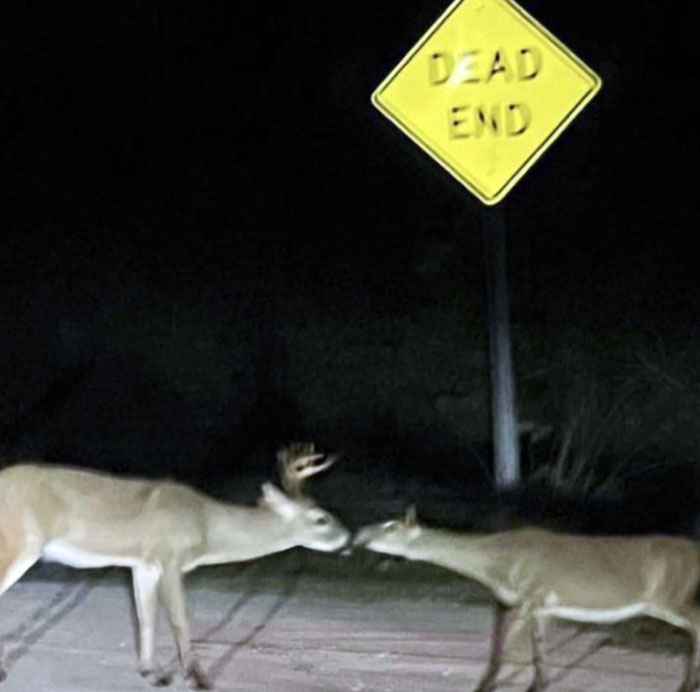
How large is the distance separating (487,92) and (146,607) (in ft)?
4.39

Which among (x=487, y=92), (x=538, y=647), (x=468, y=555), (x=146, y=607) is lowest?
(x=146, y=607)

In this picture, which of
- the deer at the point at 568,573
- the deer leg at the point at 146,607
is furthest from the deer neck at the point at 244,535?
the deer at the point at 568,573

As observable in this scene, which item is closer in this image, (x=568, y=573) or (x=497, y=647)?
(x=568, y=573)

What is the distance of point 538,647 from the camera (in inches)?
121

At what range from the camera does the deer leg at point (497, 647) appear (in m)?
3.14

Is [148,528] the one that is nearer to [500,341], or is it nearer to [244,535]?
[244,535]

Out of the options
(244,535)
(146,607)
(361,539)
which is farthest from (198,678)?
(361,539)

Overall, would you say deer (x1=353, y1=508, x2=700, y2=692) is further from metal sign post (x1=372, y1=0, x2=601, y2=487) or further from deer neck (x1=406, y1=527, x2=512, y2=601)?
metal sign post (x1=372, y1=0, x2=601, y2=487)

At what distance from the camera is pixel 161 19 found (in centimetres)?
911

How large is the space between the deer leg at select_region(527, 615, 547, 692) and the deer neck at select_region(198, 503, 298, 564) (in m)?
0.51

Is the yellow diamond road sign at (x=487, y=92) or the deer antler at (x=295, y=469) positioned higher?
the yellow diamond road sign at (x=487, y=92)

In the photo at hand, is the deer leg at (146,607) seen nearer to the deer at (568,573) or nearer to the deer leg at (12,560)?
the deer leg at (12,560)

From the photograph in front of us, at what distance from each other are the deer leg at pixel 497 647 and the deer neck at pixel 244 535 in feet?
1.47

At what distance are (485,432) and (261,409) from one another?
1152mm
